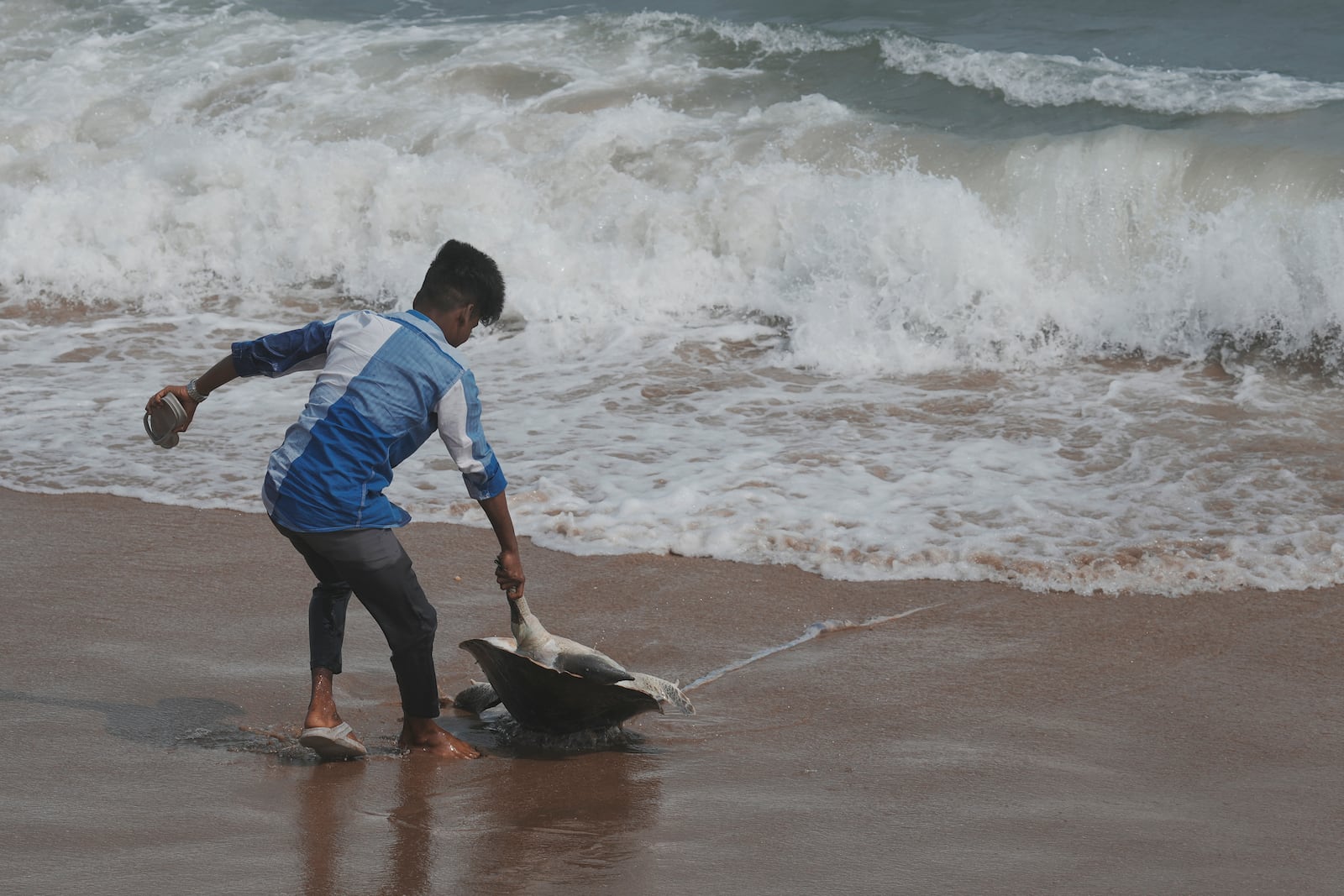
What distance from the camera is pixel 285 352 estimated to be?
11.5 feet

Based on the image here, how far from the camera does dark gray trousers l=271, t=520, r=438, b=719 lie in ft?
11.2

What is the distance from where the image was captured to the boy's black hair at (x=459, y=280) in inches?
136

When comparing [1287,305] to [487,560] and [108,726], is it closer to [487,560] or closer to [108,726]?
[487,560]

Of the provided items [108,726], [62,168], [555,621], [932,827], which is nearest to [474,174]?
[62,168]

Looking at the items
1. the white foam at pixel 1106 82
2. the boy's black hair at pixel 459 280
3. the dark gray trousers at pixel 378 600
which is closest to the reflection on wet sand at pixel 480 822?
the dark gray trousers at pixel 378 600

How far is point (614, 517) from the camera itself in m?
5.75

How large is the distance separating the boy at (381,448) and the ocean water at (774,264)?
199cm

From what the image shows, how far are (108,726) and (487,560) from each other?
75.2 inches

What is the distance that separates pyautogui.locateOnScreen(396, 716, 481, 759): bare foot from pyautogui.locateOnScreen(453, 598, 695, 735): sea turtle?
0.72 feet

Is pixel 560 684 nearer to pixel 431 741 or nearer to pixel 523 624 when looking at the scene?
pixel 523 624

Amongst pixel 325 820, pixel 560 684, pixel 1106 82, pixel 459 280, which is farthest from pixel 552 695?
pixel 1106 82

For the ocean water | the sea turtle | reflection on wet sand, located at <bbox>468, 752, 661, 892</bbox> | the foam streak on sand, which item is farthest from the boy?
the ocean water

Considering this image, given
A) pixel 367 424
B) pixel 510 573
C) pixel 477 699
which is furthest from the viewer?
pixel 477 699

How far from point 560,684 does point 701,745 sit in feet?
1.41
